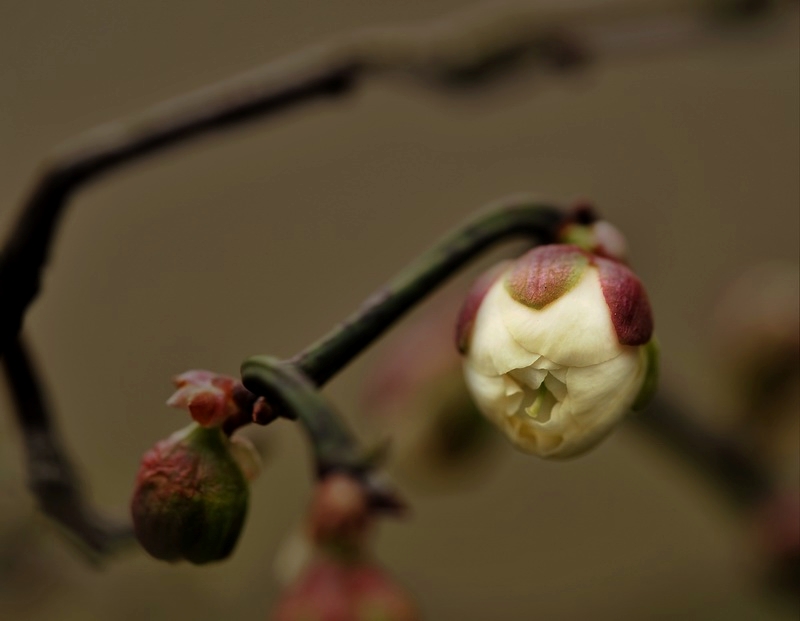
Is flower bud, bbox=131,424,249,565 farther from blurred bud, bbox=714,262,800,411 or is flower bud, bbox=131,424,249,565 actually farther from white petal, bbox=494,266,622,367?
blurred bud, bbox=714,262,800,411

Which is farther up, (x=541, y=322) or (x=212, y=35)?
(x=212, y=35)

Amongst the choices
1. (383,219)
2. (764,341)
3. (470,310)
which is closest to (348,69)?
(470,310)

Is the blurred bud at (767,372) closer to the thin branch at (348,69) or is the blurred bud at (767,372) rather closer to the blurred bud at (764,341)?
the blurred bud at (764,341)

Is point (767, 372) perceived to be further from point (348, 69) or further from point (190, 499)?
point (190, 499)

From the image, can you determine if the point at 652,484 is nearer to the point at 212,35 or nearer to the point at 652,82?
the point at 652,82

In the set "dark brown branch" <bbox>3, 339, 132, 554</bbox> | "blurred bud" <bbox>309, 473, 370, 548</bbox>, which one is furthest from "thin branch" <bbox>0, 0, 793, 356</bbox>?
"blurred bud" <bbox>309, 473, 370, 548</bbox>

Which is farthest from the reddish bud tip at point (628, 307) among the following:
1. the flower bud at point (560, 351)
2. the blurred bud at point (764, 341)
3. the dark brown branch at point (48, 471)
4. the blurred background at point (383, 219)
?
the blurred background at point (383, 219)

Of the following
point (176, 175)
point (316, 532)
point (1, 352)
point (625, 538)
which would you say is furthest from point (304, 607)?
point (176, 175)
